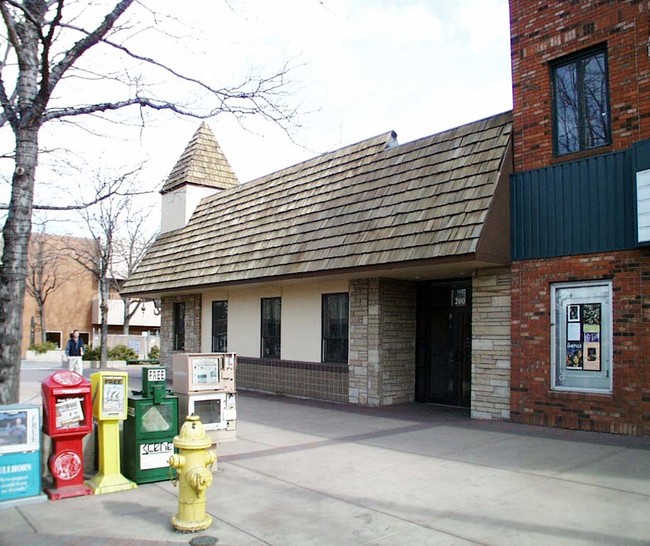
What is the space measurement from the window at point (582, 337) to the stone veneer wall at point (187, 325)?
12.2 metres

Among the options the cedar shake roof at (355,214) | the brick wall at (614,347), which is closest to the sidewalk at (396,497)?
the brick wall at (614,347)

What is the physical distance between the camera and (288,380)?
15469 millimetres

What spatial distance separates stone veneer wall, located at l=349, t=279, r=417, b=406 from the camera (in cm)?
1304

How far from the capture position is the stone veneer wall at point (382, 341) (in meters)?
13.0

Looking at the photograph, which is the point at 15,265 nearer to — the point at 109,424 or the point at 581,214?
the point at 109,424

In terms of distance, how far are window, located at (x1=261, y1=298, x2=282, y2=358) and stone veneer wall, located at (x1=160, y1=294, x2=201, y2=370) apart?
360 centimetres

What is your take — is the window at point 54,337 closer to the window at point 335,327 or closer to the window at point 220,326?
the window at point 220,326

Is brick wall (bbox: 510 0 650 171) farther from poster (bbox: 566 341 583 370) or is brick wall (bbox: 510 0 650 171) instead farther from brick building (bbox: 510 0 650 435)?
poster (bbox: 566 341 583 370)

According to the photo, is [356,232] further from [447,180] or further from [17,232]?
[17,232]

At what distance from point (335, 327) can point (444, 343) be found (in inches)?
102

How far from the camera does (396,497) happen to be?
629 cm

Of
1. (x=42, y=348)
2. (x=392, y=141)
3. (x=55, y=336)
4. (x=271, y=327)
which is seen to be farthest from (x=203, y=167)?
(x=55, y=336)

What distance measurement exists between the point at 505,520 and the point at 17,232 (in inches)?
241

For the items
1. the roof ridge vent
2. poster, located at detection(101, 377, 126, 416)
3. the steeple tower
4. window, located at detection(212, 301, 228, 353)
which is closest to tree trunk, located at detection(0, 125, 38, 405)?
poster, located at detection(101, 377, 126, 416)
